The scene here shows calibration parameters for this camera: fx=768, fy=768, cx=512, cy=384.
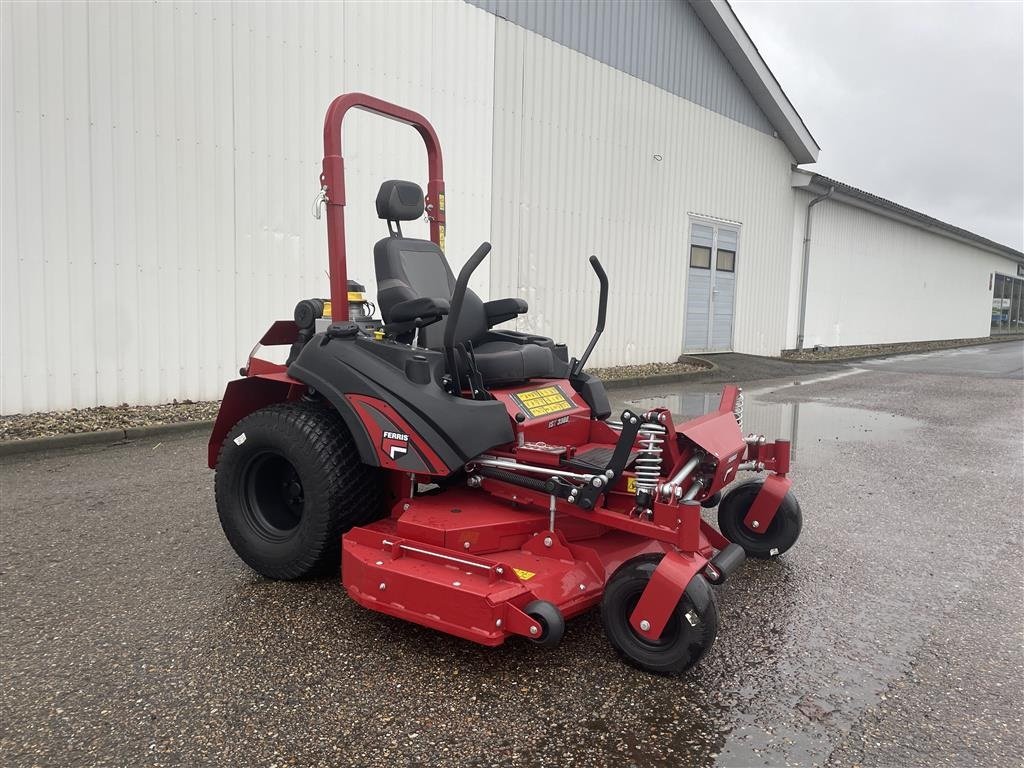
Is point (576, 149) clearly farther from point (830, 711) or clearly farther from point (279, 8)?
point (830, 711)

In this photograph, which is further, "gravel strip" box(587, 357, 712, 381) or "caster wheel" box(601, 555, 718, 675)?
"gravel strip" box(587, 357, 712, 381)

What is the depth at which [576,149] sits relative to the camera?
1164cm

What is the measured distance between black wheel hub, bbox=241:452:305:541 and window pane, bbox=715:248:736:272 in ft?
41.4

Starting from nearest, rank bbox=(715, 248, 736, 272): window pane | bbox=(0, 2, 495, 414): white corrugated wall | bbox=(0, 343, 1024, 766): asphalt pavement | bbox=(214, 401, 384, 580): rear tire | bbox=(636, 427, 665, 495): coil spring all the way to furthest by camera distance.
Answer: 1. bbox=(0, 343, 1024, 766): asphalt pavement
2. bbox=(636, 427, 665, 495): coil spring
3. bbox=(214, 401, 384, 580): rear tire
4. bbox=(0, 2, 495, 414): white corrugated wall
5. bbox=(715, 248, 736, 272): window pane

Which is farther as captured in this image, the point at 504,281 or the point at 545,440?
the point at 504,281

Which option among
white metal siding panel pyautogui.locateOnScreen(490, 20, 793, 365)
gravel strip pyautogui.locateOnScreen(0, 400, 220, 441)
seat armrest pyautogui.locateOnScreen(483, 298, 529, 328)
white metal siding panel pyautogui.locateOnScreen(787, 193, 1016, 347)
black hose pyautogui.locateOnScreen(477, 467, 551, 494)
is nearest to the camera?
black hose pyautogui.locateOnScreen(477, 467, 551, 494)

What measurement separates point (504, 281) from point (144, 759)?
9.00 meters

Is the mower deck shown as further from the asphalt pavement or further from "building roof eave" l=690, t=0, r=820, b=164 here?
"building roof eave" l=690, t=0, r=820, b=164

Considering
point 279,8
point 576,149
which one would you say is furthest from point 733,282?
point 279,8

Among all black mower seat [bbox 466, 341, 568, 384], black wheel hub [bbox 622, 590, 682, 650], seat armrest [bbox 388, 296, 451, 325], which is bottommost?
black wheel hub [bbox 622, 590, 682, 650]

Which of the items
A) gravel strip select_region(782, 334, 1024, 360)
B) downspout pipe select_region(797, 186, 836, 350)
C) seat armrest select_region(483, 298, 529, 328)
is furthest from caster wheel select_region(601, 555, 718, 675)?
downspout pipe select_region(797, 186, 836, 350)

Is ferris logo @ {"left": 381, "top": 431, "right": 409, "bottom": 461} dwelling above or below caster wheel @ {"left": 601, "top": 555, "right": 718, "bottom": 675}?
above

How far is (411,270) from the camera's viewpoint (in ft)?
12.8

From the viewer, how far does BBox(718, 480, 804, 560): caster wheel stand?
3895 mm
